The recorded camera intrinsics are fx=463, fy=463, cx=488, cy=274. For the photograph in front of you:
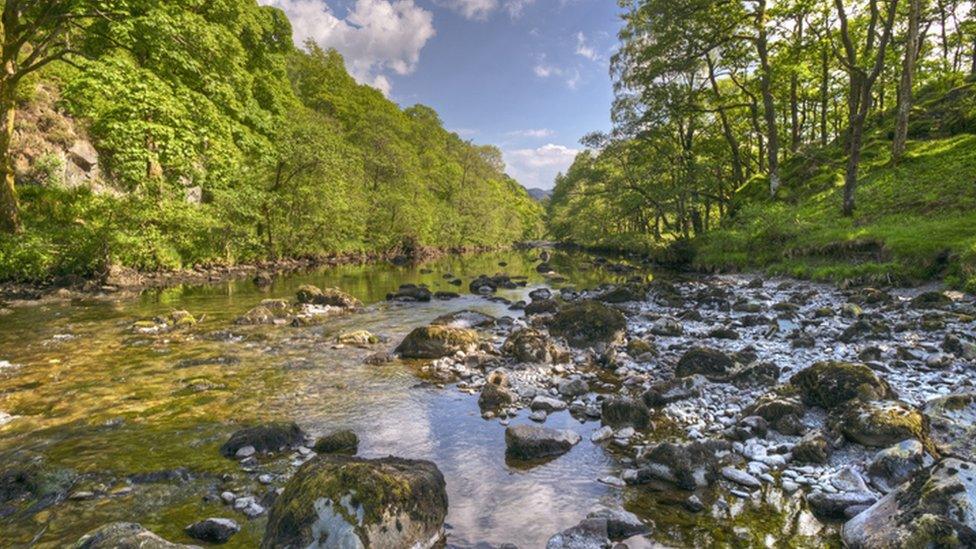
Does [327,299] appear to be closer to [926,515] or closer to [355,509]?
[355,509]

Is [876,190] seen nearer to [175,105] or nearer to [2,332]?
[175,105]

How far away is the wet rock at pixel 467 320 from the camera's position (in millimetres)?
15898

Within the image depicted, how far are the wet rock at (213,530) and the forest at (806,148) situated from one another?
19.2m

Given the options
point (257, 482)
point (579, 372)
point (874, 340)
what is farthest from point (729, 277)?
point (257, 482)

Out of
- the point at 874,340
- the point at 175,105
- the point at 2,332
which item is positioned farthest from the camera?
the point at 175,105

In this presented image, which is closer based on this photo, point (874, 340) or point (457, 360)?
point (874, 340)

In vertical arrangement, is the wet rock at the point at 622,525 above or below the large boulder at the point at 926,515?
below

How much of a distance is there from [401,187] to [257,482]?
5978cm

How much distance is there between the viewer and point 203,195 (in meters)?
39.4

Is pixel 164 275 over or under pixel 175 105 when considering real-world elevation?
under

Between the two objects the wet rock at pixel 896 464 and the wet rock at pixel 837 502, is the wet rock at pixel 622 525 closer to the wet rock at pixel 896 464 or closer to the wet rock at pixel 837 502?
the wet rock at pixel 837 502

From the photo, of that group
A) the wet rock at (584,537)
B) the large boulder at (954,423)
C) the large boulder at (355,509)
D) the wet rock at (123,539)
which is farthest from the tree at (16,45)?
the large boulder at (954,423)

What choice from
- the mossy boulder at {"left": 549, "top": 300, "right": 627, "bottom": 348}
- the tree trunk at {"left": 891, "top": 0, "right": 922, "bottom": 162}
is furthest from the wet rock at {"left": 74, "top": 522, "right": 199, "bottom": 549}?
the tree trunk at {"left": 891, "top": 0, "right": 922, "bottom": 162}

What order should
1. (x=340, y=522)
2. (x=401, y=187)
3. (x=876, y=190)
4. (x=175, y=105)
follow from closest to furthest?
(x=340, y=522)
(x=175, y=105)
(x=876, y=190)
(x=401, y=187)
